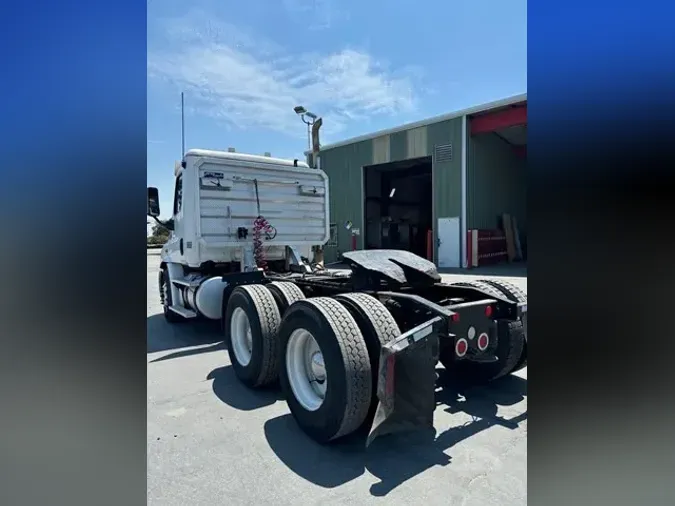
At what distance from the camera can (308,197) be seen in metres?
7.46

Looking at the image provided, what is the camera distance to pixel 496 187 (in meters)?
19.1

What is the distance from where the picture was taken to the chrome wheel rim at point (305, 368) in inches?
131

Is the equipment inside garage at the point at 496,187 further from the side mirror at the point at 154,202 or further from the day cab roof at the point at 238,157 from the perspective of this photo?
the side mirror at the point at 154,202

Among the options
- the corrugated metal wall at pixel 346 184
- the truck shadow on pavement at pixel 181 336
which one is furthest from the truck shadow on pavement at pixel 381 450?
the corrugated metal wall at pixel 346 184

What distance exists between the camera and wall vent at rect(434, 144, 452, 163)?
58.4 feet

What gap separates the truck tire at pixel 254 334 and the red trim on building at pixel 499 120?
46.8 ft

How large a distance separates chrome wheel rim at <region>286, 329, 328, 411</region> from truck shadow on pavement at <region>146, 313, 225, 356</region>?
263 cm

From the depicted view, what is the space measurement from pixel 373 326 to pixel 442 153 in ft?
53.7

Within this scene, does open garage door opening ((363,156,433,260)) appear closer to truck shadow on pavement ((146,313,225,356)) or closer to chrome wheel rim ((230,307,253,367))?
truck shadow on pavement ((146,313,225,356))

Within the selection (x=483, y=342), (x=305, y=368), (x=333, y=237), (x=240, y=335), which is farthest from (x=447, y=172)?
(x=305, y=368)

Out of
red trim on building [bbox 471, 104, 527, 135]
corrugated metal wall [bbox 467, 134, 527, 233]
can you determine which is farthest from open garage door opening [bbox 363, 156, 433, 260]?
red trim on building [bbox 471, 104, 527, 135]

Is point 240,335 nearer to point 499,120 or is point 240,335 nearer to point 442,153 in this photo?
point 499,120
